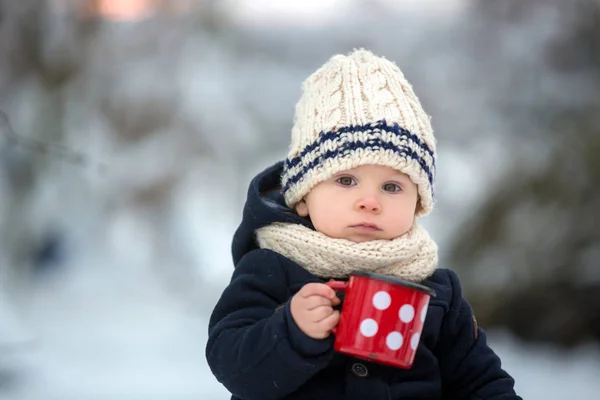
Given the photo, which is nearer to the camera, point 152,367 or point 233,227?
point 152,367

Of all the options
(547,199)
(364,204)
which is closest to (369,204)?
(364,204)

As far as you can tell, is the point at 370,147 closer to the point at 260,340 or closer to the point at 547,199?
the point at 260,340

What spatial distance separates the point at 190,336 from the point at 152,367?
16 cm

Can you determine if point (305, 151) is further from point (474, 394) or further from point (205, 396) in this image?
point (205, 396)

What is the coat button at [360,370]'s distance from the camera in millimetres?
938

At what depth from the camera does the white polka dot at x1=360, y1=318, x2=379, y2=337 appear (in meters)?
0.84

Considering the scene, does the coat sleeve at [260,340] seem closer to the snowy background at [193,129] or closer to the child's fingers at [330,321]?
the child's fingers at [330,321]

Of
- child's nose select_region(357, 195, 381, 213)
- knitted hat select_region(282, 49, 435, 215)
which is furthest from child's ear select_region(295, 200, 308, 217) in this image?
child's nose select_region(357, 195, 381, 213)

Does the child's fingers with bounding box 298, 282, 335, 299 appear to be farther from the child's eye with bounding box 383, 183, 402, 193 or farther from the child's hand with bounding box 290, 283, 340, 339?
the child's eye with bounding box 383, 183, 402, 193

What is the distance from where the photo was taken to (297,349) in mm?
868

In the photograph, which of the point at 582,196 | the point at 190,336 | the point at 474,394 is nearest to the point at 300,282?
the point at 474,394

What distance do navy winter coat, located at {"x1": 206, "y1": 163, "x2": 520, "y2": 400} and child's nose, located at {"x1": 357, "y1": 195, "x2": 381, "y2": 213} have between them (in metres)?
0.11

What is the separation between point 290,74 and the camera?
2143 mm

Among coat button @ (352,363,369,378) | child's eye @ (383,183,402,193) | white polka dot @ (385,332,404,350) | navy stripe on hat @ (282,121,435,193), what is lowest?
coat button @ (352,363,369,378)
